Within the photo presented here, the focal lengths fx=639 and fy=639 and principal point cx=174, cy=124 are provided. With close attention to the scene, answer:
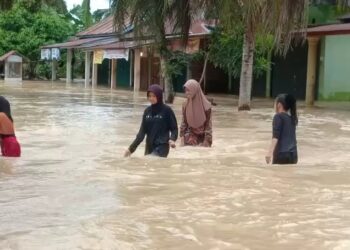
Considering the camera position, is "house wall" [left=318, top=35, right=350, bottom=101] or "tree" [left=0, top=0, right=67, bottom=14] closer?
"house wall" [left=318, top=35, right=350, bottom=101]

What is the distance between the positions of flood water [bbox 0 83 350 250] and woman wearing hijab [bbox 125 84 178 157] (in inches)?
7.7

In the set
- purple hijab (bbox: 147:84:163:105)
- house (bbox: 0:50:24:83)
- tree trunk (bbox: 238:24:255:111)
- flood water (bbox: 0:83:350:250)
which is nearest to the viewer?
→ flood water (bbox: 0:83:350:250)

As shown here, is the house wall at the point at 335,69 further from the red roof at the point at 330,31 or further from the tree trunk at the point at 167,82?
the tree trunk at the point at 167,82

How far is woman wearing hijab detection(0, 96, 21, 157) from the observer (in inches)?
317

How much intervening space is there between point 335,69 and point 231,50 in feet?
14.9

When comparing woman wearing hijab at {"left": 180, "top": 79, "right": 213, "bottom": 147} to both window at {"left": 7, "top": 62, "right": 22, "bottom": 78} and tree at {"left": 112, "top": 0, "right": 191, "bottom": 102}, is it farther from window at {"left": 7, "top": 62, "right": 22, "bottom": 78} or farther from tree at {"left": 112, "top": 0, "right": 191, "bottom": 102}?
window at {"left": 7, "top": 62, "right": 22, "bottom": 78}

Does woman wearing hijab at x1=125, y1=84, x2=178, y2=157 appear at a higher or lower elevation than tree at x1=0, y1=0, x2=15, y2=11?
lower

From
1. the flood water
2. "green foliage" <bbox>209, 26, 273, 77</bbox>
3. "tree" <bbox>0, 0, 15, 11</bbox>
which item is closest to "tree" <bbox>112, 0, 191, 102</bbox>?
"green foliage" <bbox>209, 26, 273, 77</bbox>

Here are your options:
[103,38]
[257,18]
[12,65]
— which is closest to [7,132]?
[257,18]

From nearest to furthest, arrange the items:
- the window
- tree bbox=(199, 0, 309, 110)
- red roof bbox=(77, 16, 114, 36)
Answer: tree bbox=(199, 0, 309, 110)
red roof bbox=(77, 16, 114, 36)
the window

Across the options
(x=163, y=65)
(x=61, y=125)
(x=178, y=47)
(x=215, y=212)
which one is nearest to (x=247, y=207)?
(x=215, y=212)

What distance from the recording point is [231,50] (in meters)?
23.8

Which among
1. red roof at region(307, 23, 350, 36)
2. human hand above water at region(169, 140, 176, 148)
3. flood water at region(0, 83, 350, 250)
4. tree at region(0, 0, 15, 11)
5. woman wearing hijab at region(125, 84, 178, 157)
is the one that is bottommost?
flood water at region(0, 83, 350, 250)

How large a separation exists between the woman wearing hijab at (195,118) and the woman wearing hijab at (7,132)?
7.68 ft
